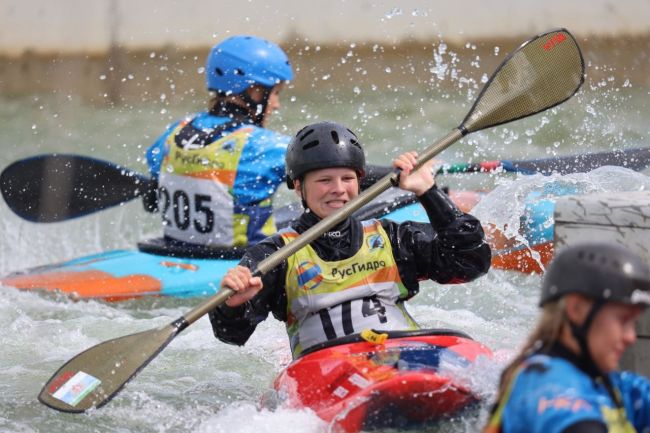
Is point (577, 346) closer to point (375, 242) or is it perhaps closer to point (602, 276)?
point (602, 276)

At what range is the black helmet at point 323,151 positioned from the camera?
14.1 feet

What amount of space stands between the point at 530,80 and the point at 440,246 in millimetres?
773

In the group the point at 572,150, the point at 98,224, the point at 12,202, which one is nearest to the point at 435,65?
the point at 572,150

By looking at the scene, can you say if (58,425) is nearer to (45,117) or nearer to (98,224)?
(98,224)

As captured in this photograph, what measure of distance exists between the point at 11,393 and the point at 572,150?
31.0 ft

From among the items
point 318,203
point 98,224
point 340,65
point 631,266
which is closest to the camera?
point 631,266

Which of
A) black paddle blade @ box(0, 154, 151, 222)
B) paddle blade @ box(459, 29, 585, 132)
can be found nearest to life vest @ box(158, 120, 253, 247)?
black paddle blade @ box(0, 154, 151, 222)

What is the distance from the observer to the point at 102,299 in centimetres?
679

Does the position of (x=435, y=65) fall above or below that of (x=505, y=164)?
below

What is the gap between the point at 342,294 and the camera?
13.9 feet

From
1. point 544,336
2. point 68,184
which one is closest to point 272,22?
point 68,184

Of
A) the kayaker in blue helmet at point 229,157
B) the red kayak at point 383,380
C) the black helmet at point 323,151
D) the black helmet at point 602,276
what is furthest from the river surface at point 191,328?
the black helmet at point 602,276

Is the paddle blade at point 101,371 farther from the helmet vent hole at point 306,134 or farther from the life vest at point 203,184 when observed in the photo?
the life vest at point 203,184

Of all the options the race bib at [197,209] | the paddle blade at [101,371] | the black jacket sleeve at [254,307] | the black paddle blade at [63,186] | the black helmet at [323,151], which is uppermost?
the black helmet at [323,151]
